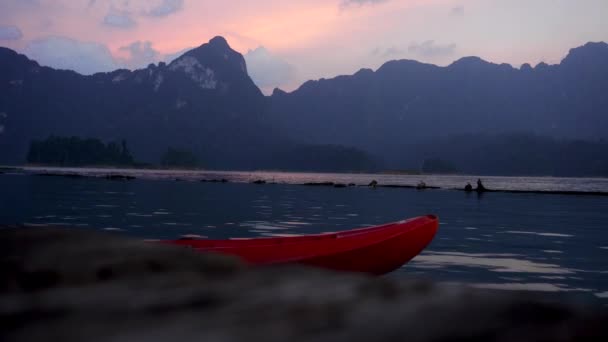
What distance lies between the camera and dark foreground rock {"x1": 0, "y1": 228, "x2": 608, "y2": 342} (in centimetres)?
130

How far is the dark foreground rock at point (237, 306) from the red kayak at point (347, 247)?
844 cm

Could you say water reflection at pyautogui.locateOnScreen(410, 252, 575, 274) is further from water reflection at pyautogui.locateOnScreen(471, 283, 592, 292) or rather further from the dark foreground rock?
the dark foreground rock

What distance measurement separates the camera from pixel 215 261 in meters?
1.78

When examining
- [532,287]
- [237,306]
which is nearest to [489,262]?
[532,287]

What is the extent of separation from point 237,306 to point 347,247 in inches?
387

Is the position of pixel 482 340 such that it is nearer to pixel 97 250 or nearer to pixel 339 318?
pixel 339 318

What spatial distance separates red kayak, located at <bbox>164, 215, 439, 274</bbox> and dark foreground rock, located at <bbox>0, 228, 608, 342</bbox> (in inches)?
332

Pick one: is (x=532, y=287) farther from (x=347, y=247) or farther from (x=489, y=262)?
(x=347, y=247)

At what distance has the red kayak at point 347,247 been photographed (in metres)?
10.7

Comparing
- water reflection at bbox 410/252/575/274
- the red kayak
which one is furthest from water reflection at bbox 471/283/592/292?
water reflection at bbox 410/252/575/274

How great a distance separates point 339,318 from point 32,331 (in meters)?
0.75

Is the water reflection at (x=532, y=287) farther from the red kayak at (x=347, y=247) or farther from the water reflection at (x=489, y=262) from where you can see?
the water reflection at (x=489, y=262)

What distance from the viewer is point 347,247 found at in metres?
11.1

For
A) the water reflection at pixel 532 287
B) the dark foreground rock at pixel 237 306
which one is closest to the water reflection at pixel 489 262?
the water reflection at pixel 532 287
